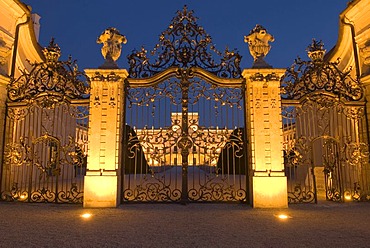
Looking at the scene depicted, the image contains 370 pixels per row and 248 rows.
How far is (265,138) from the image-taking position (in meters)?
Answer: 7.07

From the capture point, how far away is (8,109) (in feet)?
26.9

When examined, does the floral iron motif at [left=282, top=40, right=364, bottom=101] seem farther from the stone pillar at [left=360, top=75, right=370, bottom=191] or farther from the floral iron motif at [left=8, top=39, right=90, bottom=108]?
the floral iron motif at [left=8, top=39, right=90, bottom=108]

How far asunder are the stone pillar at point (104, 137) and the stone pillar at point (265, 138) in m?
3.63

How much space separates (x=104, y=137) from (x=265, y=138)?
4.36 metres

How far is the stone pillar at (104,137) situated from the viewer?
22.5 feet

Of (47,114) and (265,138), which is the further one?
(47,114)

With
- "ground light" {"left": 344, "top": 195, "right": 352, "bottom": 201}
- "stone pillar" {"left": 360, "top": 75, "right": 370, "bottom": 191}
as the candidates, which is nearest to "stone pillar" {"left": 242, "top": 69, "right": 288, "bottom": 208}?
"ground light" {"left": 344, "top": 195, "right": 352, "bottom": 201}

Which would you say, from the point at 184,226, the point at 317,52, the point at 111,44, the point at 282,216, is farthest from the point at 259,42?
the point at 184,226

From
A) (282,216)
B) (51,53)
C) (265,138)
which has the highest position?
(51,53)

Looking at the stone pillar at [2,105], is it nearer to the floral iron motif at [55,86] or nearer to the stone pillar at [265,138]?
the floral iron motif at [55,86]

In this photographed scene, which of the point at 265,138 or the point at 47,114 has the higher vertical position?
the point at 47,114

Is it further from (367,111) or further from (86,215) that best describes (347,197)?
(86,215)

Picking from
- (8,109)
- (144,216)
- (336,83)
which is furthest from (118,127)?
(336,83)

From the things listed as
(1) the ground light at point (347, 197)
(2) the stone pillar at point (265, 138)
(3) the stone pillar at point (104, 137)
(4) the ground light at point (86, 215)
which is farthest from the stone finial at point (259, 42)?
(4) the ground light at point (86, 215)
